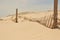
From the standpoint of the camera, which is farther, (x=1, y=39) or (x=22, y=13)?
(x=22, y=13)

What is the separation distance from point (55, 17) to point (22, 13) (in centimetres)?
1373

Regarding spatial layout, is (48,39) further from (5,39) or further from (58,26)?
(58,26)

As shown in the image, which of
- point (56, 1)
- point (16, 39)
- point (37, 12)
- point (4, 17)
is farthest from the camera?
point (37, 12)

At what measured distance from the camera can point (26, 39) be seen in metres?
4.95

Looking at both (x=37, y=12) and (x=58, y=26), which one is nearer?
(x=58, y=26)

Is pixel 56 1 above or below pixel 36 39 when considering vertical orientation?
above

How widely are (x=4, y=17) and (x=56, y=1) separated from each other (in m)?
12.2

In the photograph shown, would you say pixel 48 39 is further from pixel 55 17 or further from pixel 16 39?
pixel 55 17

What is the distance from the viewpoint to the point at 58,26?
315 inches

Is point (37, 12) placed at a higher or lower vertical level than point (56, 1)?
lower

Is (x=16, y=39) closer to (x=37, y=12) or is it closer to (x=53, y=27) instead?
(x=53, y=27)

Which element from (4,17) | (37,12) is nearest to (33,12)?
(37,12)

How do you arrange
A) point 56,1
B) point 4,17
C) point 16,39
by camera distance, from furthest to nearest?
1. point 4,17
2. point 56,1
3. point 16,39

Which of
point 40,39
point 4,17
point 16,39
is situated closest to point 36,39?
point 40,39
